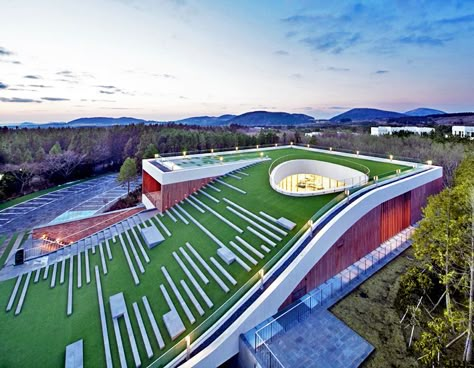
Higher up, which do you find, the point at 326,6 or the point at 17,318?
the point at 326,6

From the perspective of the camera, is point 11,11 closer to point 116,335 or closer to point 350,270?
point 116,335

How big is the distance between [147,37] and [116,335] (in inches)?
784

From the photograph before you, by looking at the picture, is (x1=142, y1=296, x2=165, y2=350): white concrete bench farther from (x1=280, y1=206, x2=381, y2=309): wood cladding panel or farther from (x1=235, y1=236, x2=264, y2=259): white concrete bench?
(x1=235, y1=236, x2=264, y2=259): white concrete bench

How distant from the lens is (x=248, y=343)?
639 cm

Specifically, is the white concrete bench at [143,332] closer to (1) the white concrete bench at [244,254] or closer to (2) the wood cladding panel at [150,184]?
(1) the white concrete bench at [244,254]

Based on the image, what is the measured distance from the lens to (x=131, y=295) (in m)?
8.80

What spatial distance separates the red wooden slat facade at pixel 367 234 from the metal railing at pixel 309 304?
247 mm

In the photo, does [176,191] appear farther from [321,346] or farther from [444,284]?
[444,284]

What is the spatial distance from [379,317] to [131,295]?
29.1 feet

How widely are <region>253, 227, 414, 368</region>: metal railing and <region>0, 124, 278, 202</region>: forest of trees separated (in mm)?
31289

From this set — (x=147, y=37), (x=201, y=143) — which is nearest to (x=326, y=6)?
(x=147, y=37)

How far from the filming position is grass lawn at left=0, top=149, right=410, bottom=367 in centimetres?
684

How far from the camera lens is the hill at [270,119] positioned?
106 meters

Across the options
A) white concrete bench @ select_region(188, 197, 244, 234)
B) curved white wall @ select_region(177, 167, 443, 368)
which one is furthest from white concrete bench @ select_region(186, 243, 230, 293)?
white concrete bench @ select_region(188, 197, 244, 234)
